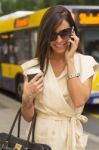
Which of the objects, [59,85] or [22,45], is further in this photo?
[22,45]

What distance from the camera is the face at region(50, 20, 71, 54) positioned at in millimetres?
2807

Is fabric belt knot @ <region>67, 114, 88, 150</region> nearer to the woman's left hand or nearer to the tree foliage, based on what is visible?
the woman's left hand

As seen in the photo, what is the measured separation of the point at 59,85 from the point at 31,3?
106ft

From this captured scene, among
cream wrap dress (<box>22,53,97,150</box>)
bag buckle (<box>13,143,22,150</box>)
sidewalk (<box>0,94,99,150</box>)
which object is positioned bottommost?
sidewalk (<box>0,94,99,150</box>)

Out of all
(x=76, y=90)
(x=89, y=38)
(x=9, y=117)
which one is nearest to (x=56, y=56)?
(x=76, y=90)

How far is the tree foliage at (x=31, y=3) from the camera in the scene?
2835cm

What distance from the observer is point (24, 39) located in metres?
14.0

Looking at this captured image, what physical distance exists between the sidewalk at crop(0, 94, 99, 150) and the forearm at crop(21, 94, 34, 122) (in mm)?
4198

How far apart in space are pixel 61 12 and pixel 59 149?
0.77m

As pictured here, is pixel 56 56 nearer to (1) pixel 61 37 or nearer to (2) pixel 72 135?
(1) pixel 61 37

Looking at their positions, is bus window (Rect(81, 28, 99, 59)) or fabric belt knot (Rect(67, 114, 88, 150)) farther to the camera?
bus window (Rect(81, 28, 99, 59))

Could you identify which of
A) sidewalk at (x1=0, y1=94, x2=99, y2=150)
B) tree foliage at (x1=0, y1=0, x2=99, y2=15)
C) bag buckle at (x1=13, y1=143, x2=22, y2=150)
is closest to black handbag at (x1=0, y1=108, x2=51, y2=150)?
bag buckle at (x1=13, y1=143, x2=22, y2=150)

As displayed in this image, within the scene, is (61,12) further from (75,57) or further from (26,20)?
(26,20)

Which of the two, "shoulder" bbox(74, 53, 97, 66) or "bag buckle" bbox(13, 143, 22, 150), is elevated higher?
"shoulder" bbox(74, 53, 97, 66)
